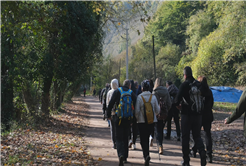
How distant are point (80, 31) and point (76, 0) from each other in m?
1.48

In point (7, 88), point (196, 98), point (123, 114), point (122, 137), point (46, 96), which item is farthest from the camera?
point (46, 96)

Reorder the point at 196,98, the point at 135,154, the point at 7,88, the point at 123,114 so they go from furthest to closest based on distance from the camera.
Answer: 1. the point at 7,88
2. the point at 135,154
3. the point at 123,114
4. the point at 196,98

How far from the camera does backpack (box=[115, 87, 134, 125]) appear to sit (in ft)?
19.6

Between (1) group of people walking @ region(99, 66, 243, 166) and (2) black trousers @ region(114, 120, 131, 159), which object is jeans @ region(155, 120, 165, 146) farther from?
(2) black trousers @ region(114, 120, 131, 159)

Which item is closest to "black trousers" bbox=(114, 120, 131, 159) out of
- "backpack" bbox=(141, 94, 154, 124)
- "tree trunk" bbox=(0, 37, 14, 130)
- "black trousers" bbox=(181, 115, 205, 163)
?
"backpack" bbox=(141, 94, 154, 124)

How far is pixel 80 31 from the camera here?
12.1 m

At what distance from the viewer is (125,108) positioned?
19.7ft

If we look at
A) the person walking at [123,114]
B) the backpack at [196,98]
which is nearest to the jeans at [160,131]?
the person walking at [123,114]

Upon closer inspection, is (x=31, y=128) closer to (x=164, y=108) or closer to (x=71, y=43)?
(x=71, y=43)

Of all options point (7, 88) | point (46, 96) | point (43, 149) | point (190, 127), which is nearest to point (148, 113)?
point (190, 127)

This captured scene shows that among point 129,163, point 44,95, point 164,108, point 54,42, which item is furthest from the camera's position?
point 44,95

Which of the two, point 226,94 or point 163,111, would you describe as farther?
point 226,94

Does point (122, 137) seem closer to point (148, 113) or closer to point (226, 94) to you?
point (148, 113)

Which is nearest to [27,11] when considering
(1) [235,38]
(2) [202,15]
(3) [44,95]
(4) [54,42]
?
(4) [54,42]
